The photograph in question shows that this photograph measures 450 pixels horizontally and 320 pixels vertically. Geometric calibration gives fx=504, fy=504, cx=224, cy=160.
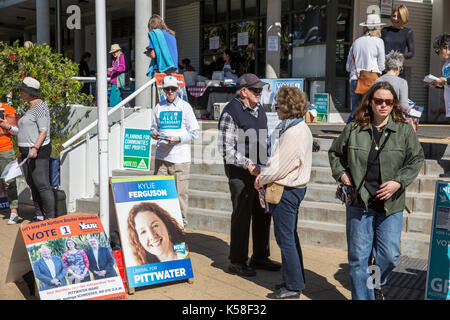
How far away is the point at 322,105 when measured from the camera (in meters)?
14.0

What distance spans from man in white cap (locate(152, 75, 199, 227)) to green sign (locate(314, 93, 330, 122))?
800cm

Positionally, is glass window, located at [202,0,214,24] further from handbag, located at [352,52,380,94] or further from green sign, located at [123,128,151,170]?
handbag, located at [352,52,380,94]

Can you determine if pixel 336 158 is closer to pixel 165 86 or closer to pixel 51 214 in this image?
pixel 165 86

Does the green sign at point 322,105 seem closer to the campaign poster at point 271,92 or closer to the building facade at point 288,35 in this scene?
the building facade at point 288,35

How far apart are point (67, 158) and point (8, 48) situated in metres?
3.33

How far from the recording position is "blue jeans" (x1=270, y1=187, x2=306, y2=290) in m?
4.47

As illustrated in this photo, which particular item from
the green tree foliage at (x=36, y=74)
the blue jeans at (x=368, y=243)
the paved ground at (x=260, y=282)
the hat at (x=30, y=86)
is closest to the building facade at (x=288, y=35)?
the green tree foliage at (x=36, y=74)

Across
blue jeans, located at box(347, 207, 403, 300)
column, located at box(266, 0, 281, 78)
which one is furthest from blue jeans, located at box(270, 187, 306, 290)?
column, located at box(266, 0, 281, 78)

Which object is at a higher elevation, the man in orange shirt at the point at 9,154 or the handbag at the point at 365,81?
the handbag at the point at 365,81

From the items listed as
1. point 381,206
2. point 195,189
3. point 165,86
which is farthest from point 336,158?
point 195,189

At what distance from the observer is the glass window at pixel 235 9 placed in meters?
17.8

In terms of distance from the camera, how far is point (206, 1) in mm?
→ 19172

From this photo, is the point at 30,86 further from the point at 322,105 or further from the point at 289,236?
the point at 322,105

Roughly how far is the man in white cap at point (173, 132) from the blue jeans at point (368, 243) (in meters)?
2.77
